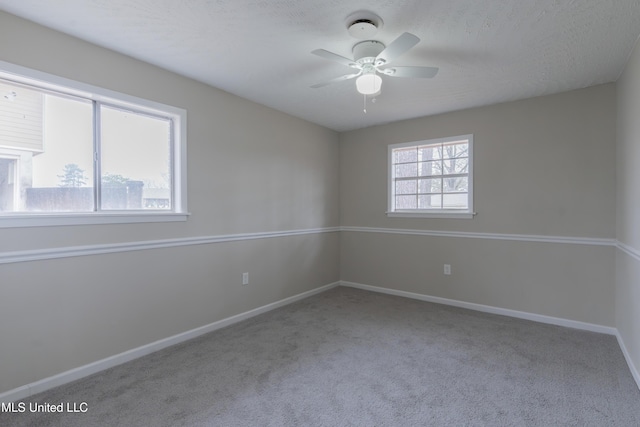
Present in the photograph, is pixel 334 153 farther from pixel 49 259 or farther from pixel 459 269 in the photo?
pixel 49 259

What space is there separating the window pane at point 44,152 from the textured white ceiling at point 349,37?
0.52 metres

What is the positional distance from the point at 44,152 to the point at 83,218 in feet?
1.67

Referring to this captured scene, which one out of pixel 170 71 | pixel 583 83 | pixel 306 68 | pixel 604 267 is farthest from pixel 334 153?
pixel 604 267

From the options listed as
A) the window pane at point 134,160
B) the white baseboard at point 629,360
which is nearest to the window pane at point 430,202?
the white baseboard at point 629,360

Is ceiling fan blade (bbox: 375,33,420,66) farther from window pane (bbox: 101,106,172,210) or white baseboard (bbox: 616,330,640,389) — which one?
white baseboard (bbox: 616,330,640,389)

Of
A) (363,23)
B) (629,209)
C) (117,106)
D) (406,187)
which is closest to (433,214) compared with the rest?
(406,187)

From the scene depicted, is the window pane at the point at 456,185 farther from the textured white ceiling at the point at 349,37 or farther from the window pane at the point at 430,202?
the textured white ceiling at the point at 349,37

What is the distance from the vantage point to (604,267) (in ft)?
10.3

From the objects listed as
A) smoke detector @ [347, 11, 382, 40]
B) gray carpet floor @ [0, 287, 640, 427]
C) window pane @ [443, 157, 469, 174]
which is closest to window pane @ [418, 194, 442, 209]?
window pane @ [443, 157, 469, 174]

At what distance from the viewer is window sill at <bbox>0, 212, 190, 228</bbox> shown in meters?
2.06

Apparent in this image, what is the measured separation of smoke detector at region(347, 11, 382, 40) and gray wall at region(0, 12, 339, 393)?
169cm

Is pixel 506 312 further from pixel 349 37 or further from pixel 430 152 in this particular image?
pixel 349 37

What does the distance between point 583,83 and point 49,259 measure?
4692mm

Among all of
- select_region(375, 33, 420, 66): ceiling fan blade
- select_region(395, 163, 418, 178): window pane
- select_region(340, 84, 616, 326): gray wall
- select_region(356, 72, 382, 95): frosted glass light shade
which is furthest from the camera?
select_region(395, 163, 418, 178): window pane
